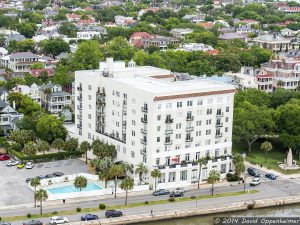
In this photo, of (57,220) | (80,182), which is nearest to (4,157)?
(80,182)

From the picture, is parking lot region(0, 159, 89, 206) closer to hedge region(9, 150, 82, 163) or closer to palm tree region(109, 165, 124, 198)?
hedge region(9, 150, 82, 163)

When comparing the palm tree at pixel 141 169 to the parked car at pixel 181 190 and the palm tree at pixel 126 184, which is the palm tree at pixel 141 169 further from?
the palm tree at pixel 126 184

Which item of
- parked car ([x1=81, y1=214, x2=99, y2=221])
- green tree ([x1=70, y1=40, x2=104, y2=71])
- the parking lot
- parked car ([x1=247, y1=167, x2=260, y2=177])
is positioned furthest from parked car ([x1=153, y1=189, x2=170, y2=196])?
green tree ([x1=70, y1=40, x2=104, y2=71])

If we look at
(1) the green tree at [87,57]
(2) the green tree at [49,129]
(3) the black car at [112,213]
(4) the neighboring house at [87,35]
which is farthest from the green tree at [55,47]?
(3) the black car at [112,213]

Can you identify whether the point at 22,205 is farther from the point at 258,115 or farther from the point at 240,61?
the point at 240,61

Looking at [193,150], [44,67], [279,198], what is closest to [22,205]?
[193,150]

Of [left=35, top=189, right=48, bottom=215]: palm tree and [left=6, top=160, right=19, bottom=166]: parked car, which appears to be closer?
[left=35, top=189, right=48, bottom=215]: palm tree
